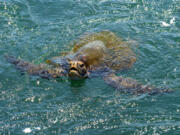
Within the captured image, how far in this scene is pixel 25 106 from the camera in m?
8.48

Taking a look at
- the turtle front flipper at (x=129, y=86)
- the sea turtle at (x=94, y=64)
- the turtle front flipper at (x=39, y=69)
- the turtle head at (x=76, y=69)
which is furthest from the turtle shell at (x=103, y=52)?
the turtle front flipper at (x=129, y=86)

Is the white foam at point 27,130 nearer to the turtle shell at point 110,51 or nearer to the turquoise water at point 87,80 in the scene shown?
the turquoise water at point 87,80

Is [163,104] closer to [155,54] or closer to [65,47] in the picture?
[155,54]

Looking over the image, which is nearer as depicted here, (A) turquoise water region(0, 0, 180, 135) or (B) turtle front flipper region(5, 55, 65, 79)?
(A) turquoise water region(0, 0, 180, 135)

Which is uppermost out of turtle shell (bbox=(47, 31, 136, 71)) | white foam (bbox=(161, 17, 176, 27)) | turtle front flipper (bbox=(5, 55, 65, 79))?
white foam (bbox=(161, 17, 176, 27))

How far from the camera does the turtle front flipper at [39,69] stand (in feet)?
32.2

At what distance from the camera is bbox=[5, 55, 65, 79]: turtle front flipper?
9.80 meters

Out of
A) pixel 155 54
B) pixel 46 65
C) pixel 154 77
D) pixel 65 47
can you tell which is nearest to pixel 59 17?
pixel 65 47

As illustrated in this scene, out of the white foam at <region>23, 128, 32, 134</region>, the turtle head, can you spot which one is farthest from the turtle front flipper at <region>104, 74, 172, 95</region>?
the white foam at <region>23, 128, 32, 134</region>

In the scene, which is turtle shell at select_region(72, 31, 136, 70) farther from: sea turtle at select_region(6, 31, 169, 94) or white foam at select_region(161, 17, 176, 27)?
white foam at select_region(161, 17, 176, 27)

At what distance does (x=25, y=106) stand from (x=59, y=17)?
5576 millimetres

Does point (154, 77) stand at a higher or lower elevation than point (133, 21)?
lower

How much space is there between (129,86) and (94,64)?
1.41m

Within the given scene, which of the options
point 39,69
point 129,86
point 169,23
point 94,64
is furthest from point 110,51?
point 169,23
